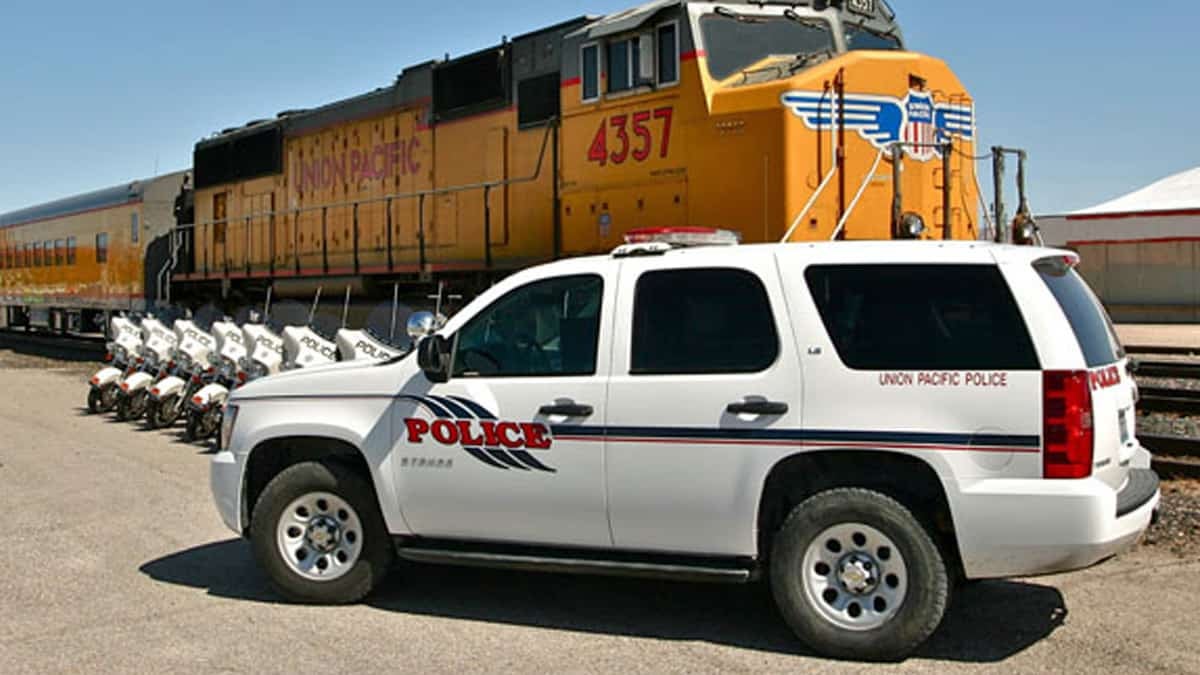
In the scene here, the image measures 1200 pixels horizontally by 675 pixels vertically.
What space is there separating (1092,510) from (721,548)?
1.59 meters

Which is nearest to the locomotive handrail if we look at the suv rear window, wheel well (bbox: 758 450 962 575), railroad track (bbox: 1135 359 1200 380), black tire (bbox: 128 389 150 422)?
the suv rear window

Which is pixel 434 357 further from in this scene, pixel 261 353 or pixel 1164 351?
pixel 1164 351

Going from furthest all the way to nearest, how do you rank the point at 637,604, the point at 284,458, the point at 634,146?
the point at 634,146 < the point at 284,458 < the point at 637,604

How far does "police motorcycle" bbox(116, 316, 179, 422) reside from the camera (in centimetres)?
1452

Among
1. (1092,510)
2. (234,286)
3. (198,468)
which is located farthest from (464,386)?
(234,286)

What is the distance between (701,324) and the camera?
554 cm

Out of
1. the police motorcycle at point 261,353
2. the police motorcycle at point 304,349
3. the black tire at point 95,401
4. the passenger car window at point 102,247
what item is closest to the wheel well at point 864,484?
the police motorcycle at point 304,349

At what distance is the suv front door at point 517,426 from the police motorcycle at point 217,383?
6.98 m

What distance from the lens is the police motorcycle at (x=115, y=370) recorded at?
15.4 metres

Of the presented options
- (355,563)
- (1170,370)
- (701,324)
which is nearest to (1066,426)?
(701,324)

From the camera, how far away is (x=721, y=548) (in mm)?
5391

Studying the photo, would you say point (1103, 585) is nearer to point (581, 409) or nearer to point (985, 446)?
point (985, 446)

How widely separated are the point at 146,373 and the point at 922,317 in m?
11.9

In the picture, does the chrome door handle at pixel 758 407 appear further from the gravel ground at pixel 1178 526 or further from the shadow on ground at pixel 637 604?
the gravel ground at pixel 1178 526
